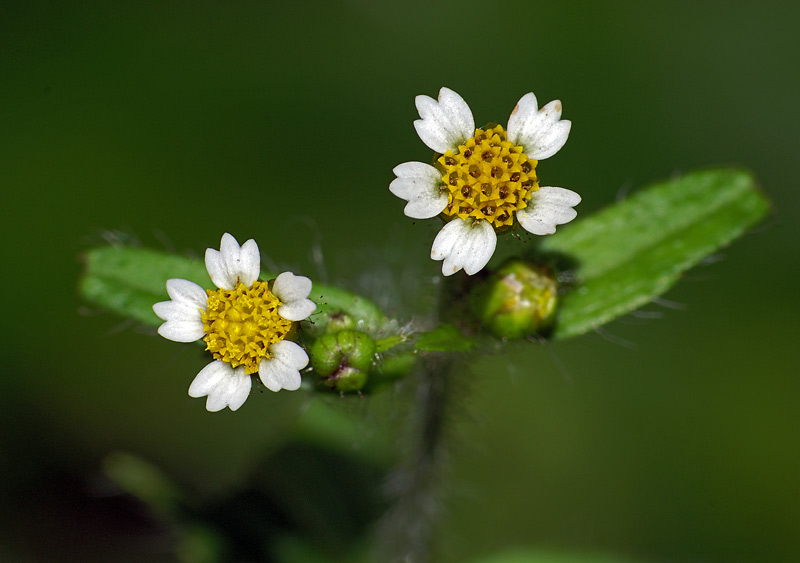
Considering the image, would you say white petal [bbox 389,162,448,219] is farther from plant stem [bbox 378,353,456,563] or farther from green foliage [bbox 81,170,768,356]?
plant stem [bbox 378,353,456,563]

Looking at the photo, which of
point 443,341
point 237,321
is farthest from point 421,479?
point 237,321

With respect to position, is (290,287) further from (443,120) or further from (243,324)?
(443,120)

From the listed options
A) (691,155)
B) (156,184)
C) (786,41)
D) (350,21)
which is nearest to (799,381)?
(691,155)

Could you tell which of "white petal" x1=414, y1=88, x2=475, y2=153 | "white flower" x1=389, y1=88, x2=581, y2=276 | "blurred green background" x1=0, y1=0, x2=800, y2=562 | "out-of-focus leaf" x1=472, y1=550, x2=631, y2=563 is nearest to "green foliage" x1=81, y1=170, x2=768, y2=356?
"white flower" x1=389, y1=88, x2=581, y2=276

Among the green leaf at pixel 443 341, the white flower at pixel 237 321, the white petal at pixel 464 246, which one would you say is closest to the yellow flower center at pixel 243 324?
the white flower at pixel 237 321

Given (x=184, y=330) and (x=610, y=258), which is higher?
(x=610, y=258)

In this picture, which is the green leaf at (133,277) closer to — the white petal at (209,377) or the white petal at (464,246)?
the white petal at (209,377)
